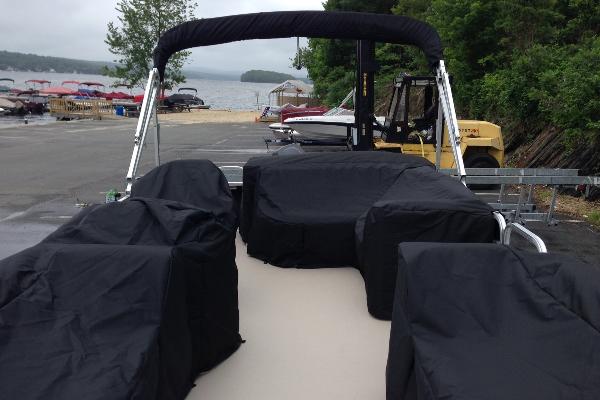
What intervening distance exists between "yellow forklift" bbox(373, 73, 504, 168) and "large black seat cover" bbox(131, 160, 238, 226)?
8.02 meters

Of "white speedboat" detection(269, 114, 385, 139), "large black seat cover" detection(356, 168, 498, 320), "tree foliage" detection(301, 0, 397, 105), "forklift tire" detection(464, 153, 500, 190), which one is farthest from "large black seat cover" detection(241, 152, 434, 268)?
"tree foliage" detection(301, 0, 397, 105)

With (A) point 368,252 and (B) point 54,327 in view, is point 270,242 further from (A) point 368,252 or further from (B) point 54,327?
(B) point 54,327

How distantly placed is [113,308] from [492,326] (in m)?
1.56

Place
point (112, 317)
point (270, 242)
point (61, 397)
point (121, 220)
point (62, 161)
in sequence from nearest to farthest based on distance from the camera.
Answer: point (61, 397) < point (112, 317) < point (121, 220) < point (270, 242) < point (62, 161)

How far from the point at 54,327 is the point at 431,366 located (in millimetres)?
1490

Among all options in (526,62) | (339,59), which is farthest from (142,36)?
(526,62)

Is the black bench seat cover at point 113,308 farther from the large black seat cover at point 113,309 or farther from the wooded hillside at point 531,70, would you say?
the wooded hillside at point 531,70

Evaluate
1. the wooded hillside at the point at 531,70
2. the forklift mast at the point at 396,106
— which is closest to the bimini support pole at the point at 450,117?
the forklift mast at the point at 396,106

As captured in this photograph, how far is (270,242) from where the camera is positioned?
15.6ft

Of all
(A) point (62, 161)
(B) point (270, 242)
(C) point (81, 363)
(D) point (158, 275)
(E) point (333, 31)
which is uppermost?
(E) point (333, 31)

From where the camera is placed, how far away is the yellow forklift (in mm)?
11672

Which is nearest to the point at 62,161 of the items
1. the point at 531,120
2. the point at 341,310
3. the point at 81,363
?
the point at 531,120

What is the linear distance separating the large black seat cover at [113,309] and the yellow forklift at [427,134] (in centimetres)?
926

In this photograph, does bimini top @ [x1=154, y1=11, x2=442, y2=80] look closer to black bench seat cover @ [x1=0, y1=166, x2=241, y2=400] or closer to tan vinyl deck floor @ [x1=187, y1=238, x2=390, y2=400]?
tan vinyl deck floor @ [x1=187, y1=238, x2=390, y2=400]
